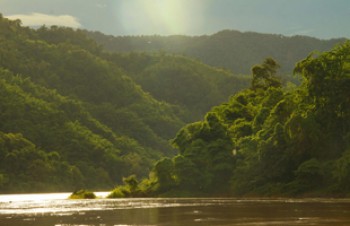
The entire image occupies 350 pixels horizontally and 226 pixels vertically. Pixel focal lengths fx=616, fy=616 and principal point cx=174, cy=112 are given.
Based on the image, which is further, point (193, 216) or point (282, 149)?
point (282, 149)

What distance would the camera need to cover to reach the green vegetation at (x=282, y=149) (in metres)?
75.3

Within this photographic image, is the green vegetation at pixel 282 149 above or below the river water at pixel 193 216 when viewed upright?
above

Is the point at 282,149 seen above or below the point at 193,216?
above

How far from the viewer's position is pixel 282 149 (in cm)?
8100

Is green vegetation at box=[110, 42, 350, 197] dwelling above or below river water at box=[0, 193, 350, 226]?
above

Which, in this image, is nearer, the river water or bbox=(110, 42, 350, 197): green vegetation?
the river water

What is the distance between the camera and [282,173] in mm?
79500

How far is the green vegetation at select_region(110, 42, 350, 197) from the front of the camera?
75312 mm

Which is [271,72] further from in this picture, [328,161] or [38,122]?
[38,122]

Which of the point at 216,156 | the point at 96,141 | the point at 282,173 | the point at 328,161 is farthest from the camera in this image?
the point at 96,141

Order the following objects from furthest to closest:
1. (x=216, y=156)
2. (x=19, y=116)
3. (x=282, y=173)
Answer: (x=19, y=116)
(x=216, y=156)
(x=282, y=173)

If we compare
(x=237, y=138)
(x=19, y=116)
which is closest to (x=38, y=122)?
(x=19, y=116)

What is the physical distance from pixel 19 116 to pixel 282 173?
373 ft

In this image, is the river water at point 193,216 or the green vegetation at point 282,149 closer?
the river water at point 193,216
